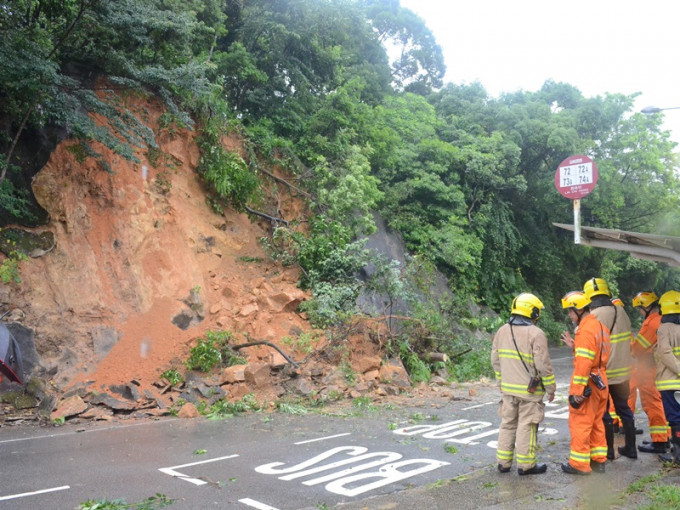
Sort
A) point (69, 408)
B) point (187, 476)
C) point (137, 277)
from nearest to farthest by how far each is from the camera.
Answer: point (187, 476) < point (69, 408) < point (137, 277)

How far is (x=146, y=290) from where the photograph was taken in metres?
13.6

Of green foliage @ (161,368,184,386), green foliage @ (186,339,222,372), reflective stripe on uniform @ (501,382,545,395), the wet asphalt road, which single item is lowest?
the wet asphalt road

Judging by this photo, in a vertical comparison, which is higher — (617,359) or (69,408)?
(617,359)

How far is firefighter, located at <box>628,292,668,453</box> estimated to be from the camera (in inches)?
277

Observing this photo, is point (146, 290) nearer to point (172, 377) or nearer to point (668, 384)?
point (172, 377)

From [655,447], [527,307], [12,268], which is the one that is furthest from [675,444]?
[12,268]

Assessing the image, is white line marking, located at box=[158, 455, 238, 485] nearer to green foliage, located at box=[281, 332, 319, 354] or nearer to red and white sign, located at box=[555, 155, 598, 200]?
green foliage, located at box=[281, 332, 319, 354]

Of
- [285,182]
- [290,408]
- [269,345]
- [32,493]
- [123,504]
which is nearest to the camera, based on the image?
[123,504]

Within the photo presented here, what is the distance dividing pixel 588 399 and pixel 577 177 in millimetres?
4796

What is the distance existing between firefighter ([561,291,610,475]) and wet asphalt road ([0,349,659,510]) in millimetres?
192

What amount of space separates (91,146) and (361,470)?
34.4 ft

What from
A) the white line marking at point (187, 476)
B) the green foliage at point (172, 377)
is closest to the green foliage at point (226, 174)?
the green foliage at point (172, 377)

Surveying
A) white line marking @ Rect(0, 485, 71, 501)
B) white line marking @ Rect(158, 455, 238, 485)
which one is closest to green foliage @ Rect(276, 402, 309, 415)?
white line marking @ Rect(158, 455, 238, 485)

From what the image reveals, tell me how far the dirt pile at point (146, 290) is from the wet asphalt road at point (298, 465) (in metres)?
2.12
